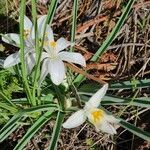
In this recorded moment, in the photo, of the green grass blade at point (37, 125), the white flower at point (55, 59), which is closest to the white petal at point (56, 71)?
the white flower at point (55, 59)

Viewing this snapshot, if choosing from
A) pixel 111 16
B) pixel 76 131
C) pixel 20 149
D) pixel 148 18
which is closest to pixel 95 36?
pixel 111 16

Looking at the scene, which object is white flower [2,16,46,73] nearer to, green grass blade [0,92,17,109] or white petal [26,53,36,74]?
white petal [26,53,36,74]

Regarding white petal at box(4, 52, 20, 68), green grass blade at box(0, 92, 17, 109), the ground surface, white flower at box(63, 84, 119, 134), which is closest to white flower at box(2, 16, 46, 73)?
white petal at box(4, 52, 20, 68)

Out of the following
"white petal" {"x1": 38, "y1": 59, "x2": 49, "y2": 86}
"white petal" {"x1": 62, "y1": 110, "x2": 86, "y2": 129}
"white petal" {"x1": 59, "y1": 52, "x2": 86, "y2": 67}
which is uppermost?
"white petal" {"x1": 59, "y1": 52, "x2": 86, "y2": 67}

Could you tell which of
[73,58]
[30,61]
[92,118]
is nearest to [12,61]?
[30,61]

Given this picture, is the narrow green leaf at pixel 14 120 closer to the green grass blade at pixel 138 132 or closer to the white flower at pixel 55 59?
the white flower at pixel 55 59
